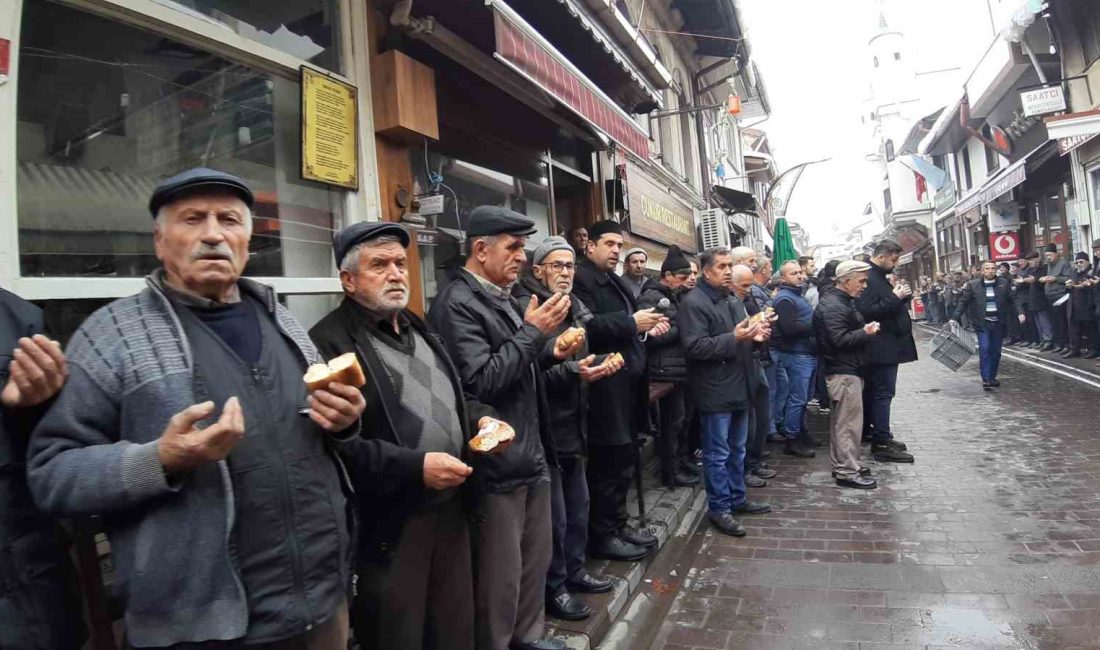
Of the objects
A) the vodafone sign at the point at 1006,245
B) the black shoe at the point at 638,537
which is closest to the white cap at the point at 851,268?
the black shoe at the point at 638,537

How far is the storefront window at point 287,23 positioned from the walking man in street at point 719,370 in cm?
287

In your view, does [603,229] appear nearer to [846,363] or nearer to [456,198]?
[456,198]

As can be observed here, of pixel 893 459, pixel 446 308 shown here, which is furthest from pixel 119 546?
pixel 893 459

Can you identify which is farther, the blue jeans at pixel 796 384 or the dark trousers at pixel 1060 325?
the dark trousers at pixel 1060 325

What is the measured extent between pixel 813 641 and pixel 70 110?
4054mm

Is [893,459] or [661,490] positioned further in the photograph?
[893,459]

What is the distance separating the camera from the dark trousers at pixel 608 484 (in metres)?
3.76

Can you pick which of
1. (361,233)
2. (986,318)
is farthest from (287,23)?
(986,318)

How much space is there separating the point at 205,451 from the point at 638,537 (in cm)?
319

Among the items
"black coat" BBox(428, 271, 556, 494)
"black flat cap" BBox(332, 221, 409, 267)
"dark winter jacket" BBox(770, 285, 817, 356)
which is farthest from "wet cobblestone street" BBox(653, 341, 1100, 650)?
"black flat cap" BBox(332, 221, 409, 267)

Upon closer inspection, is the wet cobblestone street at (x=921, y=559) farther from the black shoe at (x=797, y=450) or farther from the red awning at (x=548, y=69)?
the red awning at (x=548, y=69)

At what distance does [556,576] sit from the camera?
128 inches

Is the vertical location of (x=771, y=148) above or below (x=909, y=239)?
above

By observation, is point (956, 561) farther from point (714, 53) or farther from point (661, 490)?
point (714, 53)
